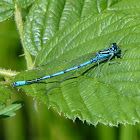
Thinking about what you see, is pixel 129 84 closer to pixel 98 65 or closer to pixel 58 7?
pixel 98 65

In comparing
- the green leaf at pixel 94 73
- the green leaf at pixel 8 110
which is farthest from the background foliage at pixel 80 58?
the green leaf at pixel 8 110

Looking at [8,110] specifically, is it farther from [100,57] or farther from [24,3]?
[24,3]

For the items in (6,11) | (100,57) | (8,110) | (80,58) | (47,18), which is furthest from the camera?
(6,11)

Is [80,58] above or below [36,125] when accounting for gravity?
above

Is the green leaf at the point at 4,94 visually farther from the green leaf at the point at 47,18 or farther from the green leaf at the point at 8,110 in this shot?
the green leaf at the point at 47,18

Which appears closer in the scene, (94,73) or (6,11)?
(94,73)

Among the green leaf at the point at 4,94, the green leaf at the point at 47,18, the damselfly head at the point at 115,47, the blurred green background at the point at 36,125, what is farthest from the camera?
the blurred green background at the point at 36,125

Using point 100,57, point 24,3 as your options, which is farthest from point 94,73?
point 24,3
